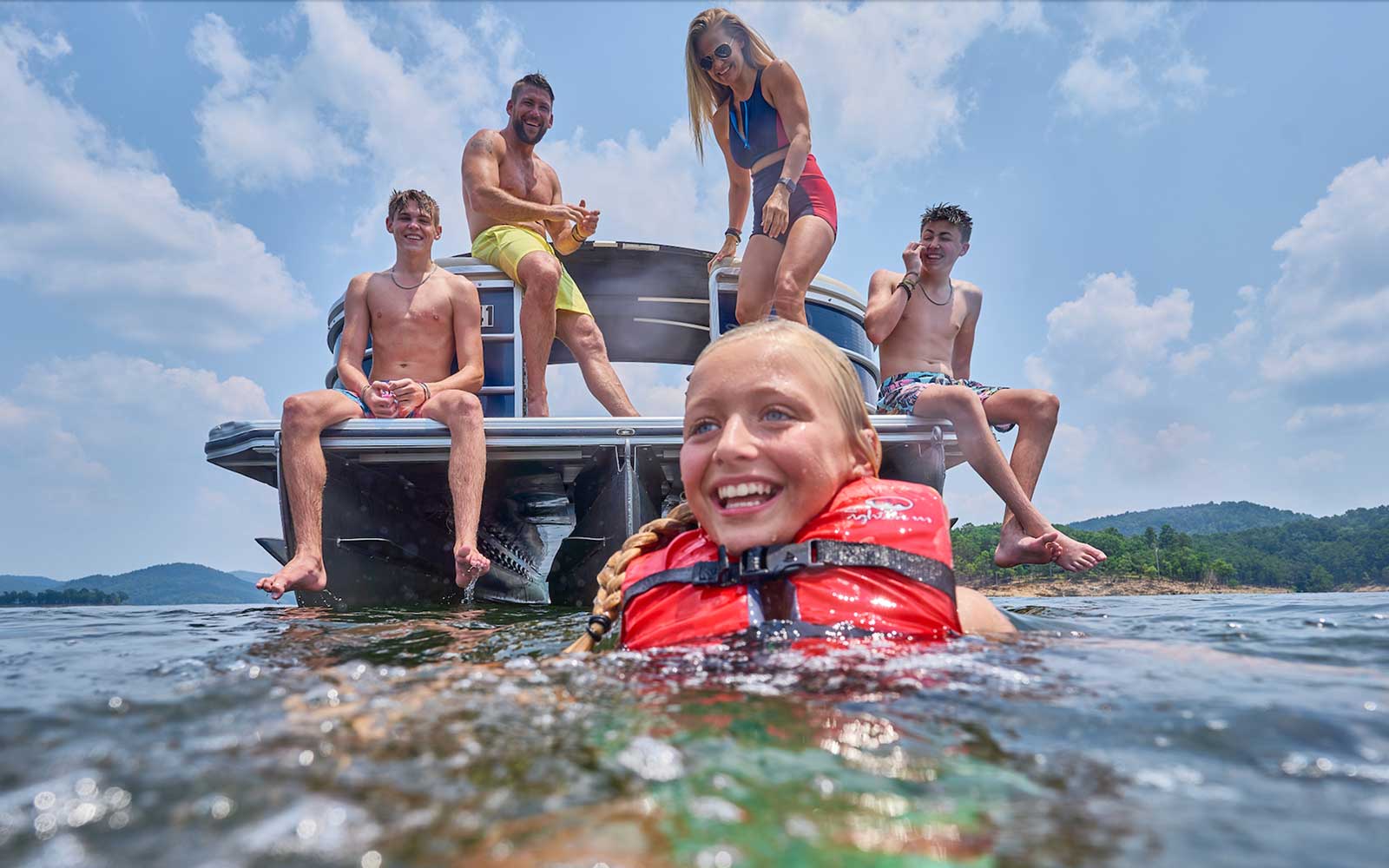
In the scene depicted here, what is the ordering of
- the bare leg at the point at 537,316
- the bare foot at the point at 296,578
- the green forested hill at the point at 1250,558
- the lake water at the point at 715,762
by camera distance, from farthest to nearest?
the green forested hill at the point at 1250,558
the bare leg at the point at 537,316
the bare foot at the point at 296,578
the lake water at the point at 715,762

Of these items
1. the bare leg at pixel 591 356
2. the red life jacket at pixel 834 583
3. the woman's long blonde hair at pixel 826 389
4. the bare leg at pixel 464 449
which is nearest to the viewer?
the red life jacket at pixel 834 583

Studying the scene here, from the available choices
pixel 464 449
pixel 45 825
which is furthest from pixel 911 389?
pixel 45 825

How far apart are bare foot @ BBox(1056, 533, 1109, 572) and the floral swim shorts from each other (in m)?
0.81

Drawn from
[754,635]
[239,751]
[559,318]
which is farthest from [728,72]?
[239,751]

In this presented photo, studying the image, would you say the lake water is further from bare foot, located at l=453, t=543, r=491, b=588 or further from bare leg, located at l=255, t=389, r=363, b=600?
bare leg, located at l=255, t=389, r=363, b=600

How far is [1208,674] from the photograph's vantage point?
1.47 metres

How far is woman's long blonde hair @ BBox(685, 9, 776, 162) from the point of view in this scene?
14.0 ft

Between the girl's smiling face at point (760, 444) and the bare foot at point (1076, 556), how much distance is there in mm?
2229

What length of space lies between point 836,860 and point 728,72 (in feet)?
14.1

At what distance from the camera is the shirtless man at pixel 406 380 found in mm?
3801

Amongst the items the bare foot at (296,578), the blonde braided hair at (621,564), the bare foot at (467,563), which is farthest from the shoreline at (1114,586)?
the blonde braided hair at (621,564)

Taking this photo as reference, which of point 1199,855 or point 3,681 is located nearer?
point 1199,855

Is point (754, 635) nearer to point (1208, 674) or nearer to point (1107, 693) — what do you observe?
point (1107, 693)

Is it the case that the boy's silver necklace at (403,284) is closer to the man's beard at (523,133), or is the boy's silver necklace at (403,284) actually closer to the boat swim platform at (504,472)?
the boat swim platform at (504,472)
